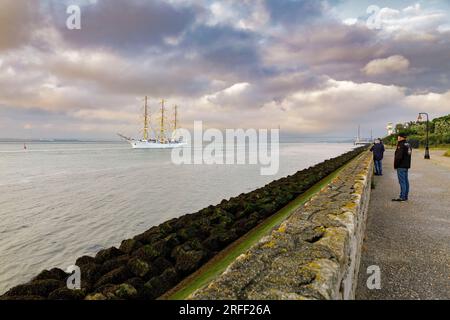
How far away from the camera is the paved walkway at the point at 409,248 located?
313cm

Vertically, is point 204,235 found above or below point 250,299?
below

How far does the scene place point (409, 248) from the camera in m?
4.38

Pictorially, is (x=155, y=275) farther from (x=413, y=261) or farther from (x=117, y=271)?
(x=413, y=261)

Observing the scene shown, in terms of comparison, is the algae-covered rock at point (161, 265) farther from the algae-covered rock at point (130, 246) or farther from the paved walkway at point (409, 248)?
the paved walkway at point (409, 248)

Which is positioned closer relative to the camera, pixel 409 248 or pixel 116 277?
pixel 116 277

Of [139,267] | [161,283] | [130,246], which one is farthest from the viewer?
[130,246]

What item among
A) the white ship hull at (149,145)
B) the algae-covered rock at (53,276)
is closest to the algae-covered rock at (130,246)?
the algae-covered rock at (53,276)

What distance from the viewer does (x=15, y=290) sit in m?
3.49

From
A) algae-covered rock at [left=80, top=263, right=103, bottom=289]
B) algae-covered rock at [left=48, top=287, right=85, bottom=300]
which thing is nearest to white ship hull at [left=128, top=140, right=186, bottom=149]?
algae-covered rock at [left=80, top=263, right=103, bottom=289]

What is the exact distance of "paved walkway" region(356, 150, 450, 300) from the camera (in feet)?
10.3

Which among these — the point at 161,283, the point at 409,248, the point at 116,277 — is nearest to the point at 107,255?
the point at 116,277

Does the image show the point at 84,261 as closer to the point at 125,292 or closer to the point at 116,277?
the point at 116,277
